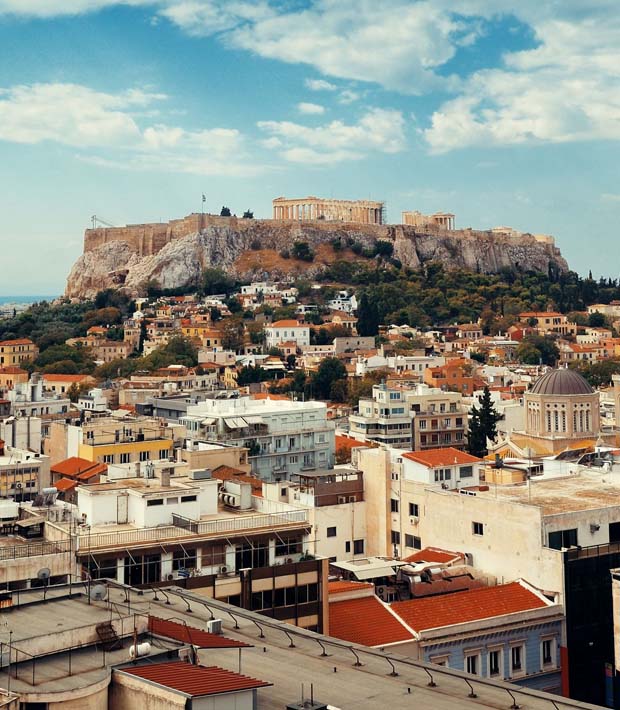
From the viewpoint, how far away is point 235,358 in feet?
326

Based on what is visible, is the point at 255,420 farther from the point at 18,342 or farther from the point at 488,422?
the point at 18,342

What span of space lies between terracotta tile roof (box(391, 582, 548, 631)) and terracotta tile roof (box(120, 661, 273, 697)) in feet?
37.0

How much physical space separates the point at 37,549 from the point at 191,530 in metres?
3.30

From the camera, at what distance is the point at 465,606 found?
26156mm

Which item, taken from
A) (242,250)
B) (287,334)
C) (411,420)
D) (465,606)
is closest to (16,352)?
(287,334)

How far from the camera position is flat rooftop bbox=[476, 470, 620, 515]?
3116cm

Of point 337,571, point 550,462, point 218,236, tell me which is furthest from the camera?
point 218,236

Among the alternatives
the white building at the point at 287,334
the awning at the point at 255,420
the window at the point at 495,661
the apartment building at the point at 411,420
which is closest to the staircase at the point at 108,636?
the window at the point at 495,661

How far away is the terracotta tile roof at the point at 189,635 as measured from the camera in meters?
16.0

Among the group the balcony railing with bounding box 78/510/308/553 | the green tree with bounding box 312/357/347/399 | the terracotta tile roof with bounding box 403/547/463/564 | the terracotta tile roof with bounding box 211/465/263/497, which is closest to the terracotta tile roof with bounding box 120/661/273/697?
the balcony railing with bounding box 78/510/308/553

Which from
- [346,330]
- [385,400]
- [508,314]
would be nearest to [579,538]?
[385,400]

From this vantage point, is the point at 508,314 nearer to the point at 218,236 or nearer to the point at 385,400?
the point at 218,236

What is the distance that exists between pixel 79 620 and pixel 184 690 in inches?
134

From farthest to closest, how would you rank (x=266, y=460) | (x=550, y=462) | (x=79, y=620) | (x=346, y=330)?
(x=346, y=330) → (x=266, y=460) → (x=550, y=462) → (x=79, y=620)
